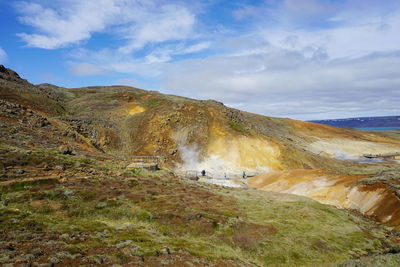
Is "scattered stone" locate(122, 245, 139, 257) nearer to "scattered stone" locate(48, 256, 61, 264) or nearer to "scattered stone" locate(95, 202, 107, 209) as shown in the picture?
"scattered stone" locate(48, 256, 61, 264)

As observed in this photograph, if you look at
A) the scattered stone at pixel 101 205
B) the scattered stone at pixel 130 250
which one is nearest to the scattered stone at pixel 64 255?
the scattered stone at pixel 130 250

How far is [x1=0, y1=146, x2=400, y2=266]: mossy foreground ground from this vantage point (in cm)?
1589

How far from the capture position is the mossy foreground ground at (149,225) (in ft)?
52.1

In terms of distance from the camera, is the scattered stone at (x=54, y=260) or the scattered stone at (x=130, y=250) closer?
the scattered stone at (x=54, y=260)

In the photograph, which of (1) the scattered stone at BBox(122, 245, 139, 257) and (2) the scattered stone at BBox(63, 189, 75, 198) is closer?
(1) the scattered stone at BBox(122, 245, 139, 257)

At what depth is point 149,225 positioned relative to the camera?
74.1 ft

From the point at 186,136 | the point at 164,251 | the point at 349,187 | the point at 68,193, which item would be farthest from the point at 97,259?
the point at 186,136

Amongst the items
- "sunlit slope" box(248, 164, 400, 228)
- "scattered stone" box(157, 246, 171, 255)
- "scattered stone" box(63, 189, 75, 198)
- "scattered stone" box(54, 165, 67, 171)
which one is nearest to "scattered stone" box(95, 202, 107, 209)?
"scattered stone" box(63, 189, 75, 198)

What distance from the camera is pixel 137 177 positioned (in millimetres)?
35250

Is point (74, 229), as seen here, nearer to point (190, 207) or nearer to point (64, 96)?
point (190, 207)

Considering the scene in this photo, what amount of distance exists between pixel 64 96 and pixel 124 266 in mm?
105873

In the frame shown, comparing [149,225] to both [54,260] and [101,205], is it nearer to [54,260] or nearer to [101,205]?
[101,205]

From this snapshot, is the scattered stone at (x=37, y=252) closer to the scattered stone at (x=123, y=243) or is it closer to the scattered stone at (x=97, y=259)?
the scattered stone at (x=97, y=259)

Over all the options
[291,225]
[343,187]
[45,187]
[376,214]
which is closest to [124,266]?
[45,187]
